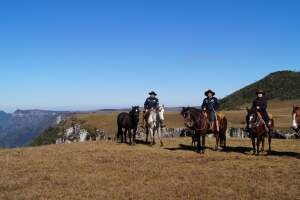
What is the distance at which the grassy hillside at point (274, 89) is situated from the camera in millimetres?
124287

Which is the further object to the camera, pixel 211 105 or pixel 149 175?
pixel 211 105

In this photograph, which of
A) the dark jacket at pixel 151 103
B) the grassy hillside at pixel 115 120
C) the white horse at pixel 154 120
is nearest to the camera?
the white horse at pixel 154 120

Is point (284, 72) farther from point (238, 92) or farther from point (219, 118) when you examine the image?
point (219, 118)

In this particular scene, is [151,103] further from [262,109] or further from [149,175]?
[149,175]

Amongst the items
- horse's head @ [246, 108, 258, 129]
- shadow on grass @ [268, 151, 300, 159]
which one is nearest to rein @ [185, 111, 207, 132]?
horse's head @ [246, 108, 258, 129]

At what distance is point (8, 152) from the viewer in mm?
26734

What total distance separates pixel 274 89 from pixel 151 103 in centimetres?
11115

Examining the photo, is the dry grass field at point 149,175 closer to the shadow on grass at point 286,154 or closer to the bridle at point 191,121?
the shadow on grass at point 286,154

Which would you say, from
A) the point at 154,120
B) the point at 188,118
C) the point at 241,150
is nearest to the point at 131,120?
the point at 154,120

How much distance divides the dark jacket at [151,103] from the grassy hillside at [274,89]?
91.0 m

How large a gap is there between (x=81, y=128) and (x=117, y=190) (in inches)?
2833

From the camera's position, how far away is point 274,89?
135 meters

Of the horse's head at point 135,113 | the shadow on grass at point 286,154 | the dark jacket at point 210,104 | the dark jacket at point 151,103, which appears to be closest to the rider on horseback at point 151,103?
the dark jacket at point 151,103

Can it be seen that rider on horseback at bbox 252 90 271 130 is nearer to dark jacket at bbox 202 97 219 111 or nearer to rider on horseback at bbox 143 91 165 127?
dark jacket at bbox 202 97 219 111
